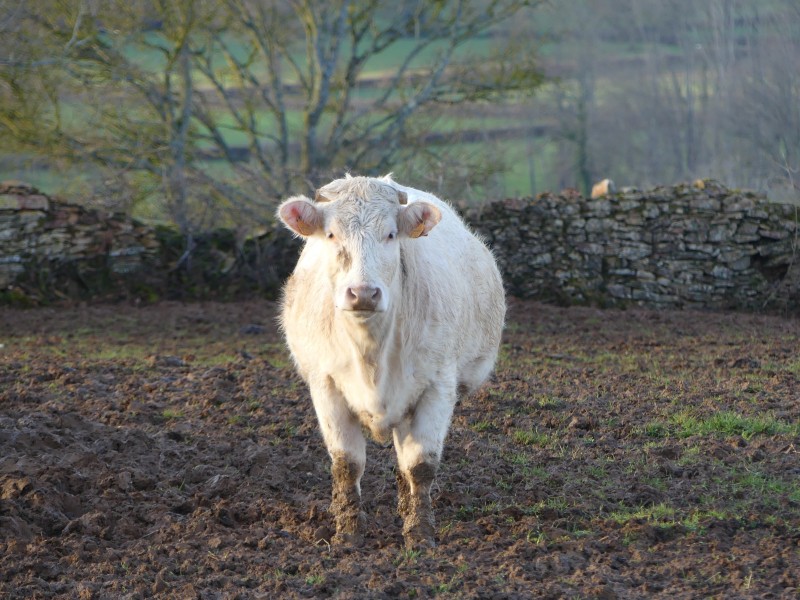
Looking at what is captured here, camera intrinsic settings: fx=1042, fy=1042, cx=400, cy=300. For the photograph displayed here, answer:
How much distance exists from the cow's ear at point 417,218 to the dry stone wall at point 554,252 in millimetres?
9229

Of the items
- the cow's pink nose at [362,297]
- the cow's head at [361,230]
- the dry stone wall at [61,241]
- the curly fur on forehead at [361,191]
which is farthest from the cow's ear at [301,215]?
the dry stone wall at [61,241]

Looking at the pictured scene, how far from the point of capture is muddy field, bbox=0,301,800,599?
4.96m

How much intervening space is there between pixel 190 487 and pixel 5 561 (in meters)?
1.56

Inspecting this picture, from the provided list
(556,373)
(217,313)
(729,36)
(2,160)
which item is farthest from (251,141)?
(729,36)

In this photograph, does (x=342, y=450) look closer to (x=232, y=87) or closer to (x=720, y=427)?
(x=720, y=427)

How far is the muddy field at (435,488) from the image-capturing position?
16.3ft

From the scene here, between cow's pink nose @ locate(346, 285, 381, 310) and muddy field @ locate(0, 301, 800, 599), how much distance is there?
126cm

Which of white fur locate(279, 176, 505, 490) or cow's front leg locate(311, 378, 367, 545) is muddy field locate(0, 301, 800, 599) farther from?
white fur locate(279, 176, 505, 490)

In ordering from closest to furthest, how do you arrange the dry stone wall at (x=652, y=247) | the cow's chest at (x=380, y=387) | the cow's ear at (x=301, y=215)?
1. the cow's ear at (x=301, y=215)
2. the cow's chest at (x=380, y=387)
3. the dry stone wall at (x=652, y=247)

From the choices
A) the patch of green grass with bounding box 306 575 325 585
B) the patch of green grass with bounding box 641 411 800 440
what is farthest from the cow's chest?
the patch of green grass with bounding box 641 411 800 440

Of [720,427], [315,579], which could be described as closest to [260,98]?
[720,427]

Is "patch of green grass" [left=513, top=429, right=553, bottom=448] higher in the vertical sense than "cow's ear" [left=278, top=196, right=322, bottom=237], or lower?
lower

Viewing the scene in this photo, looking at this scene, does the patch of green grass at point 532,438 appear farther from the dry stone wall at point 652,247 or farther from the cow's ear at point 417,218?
the dry stone wall at point 652,247

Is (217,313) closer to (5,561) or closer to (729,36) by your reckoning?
(5,561)
